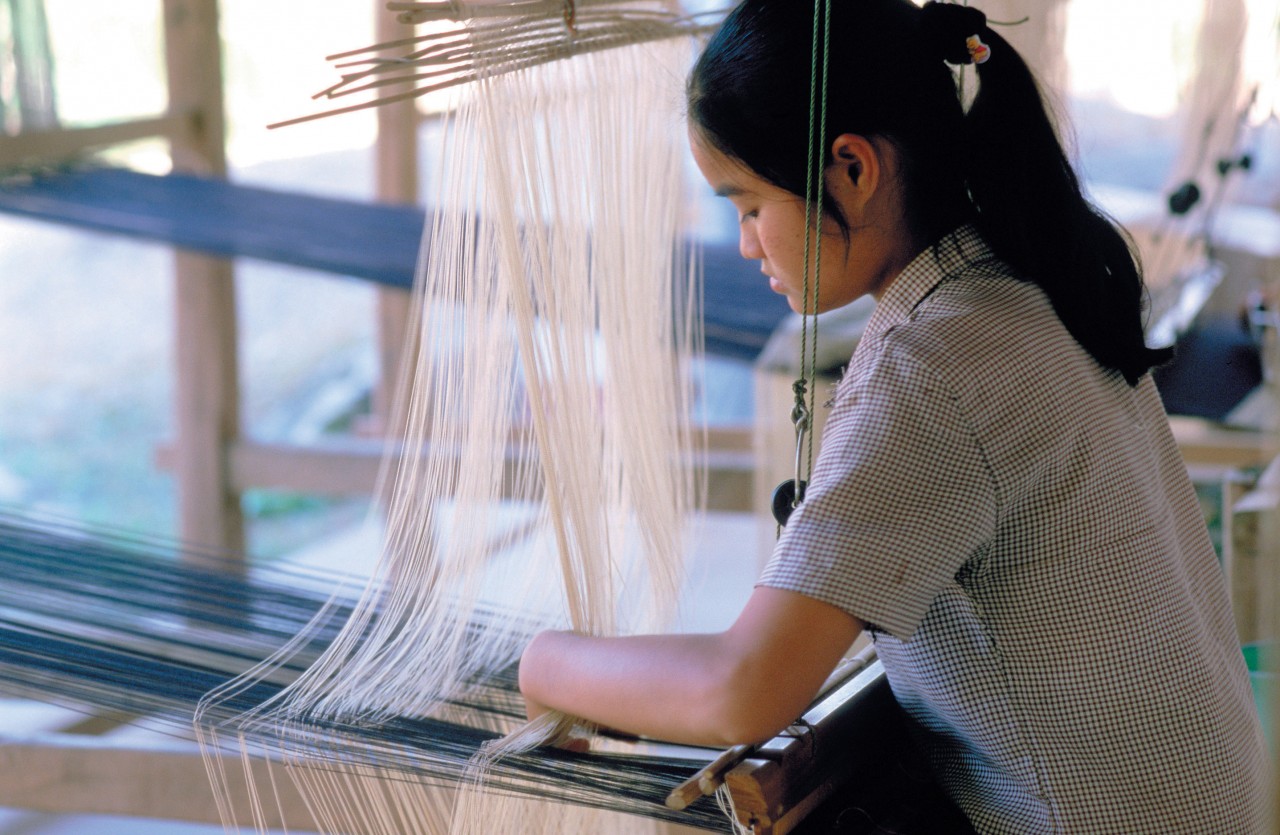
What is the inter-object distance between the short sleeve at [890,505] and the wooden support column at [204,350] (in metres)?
2.43

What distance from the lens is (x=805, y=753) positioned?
0.86 m

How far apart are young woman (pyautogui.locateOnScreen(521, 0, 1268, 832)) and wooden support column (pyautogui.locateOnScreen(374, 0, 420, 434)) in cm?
266

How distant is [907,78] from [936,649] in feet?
1.28

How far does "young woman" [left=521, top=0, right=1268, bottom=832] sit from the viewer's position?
0.74 meters

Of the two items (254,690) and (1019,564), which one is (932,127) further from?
(254,690)

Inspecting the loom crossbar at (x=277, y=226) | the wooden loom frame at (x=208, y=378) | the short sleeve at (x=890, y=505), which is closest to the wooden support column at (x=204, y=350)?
the wooden loom frame at (x=208, y=378)

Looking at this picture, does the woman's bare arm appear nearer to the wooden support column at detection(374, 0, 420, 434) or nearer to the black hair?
the black hair

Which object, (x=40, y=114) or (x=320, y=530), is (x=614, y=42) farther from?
(x=320, y=530)

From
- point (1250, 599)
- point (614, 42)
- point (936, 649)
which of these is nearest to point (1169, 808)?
point (936, 649)

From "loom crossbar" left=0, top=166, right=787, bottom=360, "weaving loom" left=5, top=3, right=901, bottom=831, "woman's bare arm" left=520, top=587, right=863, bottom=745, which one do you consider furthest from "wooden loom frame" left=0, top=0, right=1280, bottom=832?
"woman's bare arm" left=520, top=587, right=863, bottom=745

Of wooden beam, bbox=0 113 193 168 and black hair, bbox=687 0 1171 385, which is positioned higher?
black hair, bbox=687 0 1171 385

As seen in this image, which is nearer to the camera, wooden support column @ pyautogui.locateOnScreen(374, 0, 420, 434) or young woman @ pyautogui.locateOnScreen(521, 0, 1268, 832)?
young woman @ pyautogui.locateOnScreen(521, 0, 1268, 832)

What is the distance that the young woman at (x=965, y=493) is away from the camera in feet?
2.44

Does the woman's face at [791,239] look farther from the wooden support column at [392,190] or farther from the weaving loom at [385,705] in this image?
the wooden support column at [392,190]
